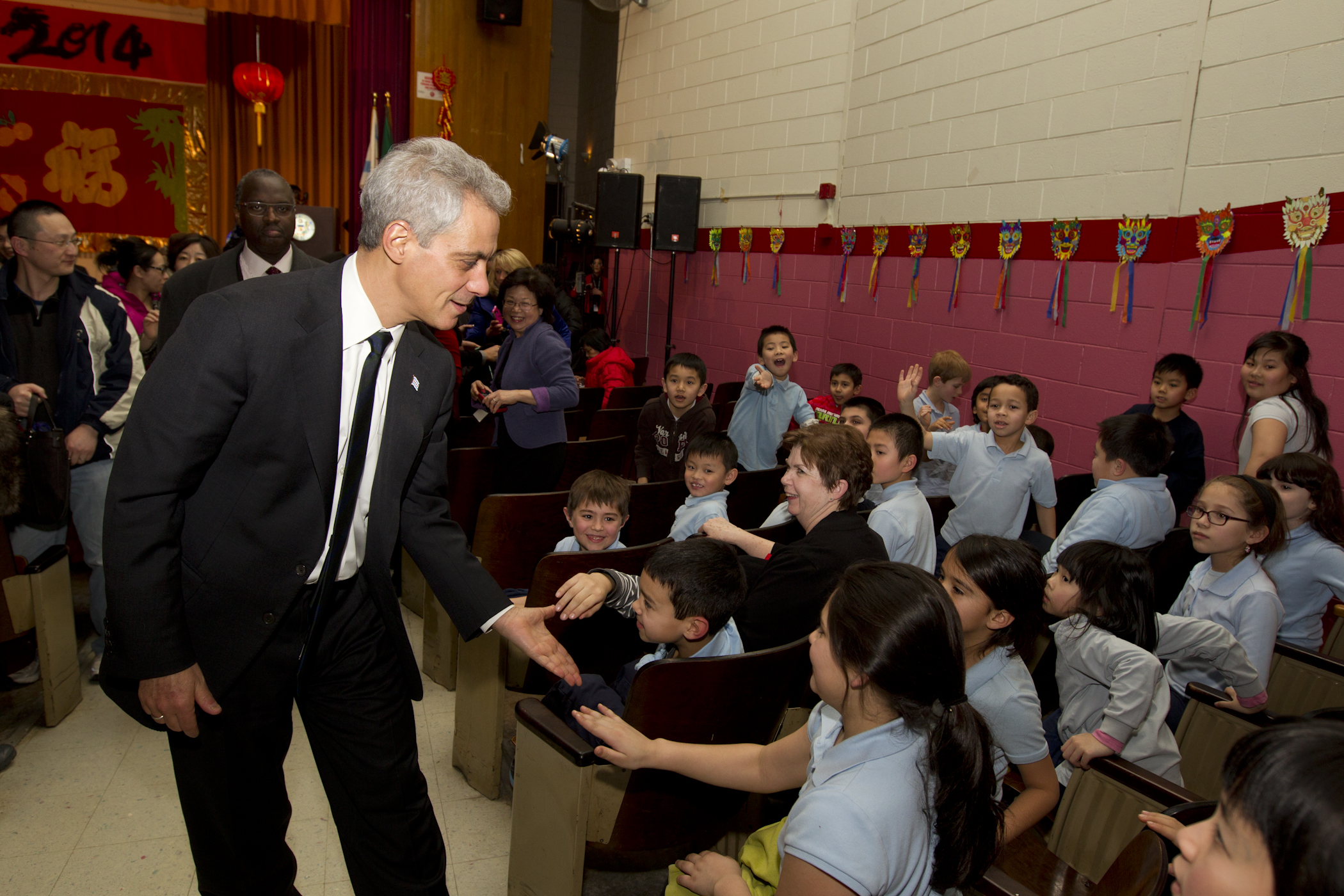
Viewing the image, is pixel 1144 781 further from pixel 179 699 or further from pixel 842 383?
pixel 842 383

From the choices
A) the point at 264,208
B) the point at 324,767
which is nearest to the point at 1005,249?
the point at 264,208

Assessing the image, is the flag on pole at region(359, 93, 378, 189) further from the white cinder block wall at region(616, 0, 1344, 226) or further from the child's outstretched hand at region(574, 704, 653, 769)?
the child's outstretched hand at region(574, 704, 653, 769)

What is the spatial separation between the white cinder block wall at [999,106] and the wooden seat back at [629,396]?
185cm

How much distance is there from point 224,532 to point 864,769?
1.04 m

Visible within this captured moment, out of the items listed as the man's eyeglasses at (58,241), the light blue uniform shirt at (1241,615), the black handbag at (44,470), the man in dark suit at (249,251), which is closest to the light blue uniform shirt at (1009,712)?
the light blue uniform shirt at (1241,615)

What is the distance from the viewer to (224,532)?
1.31 meters

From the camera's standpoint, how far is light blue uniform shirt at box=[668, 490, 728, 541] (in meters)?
2.83

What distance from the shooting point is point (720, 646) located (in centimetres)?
187

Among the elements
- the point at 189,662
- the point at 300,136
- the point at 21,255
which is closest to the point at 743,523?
the point at 189,662

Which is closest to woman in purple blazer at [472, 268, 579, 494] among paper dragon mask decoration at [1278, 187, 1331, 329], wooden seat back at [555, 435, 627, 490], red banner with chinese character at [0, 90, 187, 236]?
wooden seat back at [555, 435, 627, 490]

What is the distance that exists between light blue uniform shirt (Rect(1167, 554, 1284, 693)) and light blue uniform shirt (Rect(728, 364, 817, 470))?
Answer: 2160mm

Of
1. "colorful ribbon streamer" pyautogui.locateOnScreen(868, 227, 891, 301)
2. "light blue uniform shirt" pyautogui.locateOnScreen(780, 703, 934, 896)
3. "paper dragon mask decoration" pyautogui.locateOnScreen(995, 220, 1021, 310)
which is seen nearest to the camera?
"light blue uniform shirt" pyautogui.locateOnScreen(780, 703, 934, 896)

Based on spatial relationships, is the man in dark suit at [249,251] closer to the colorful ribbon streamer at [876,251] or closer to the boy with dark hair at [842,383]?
the boy with dark hair at [842,383]

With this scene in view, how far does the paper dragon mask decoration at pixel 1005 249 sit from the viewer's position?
4.39 m
